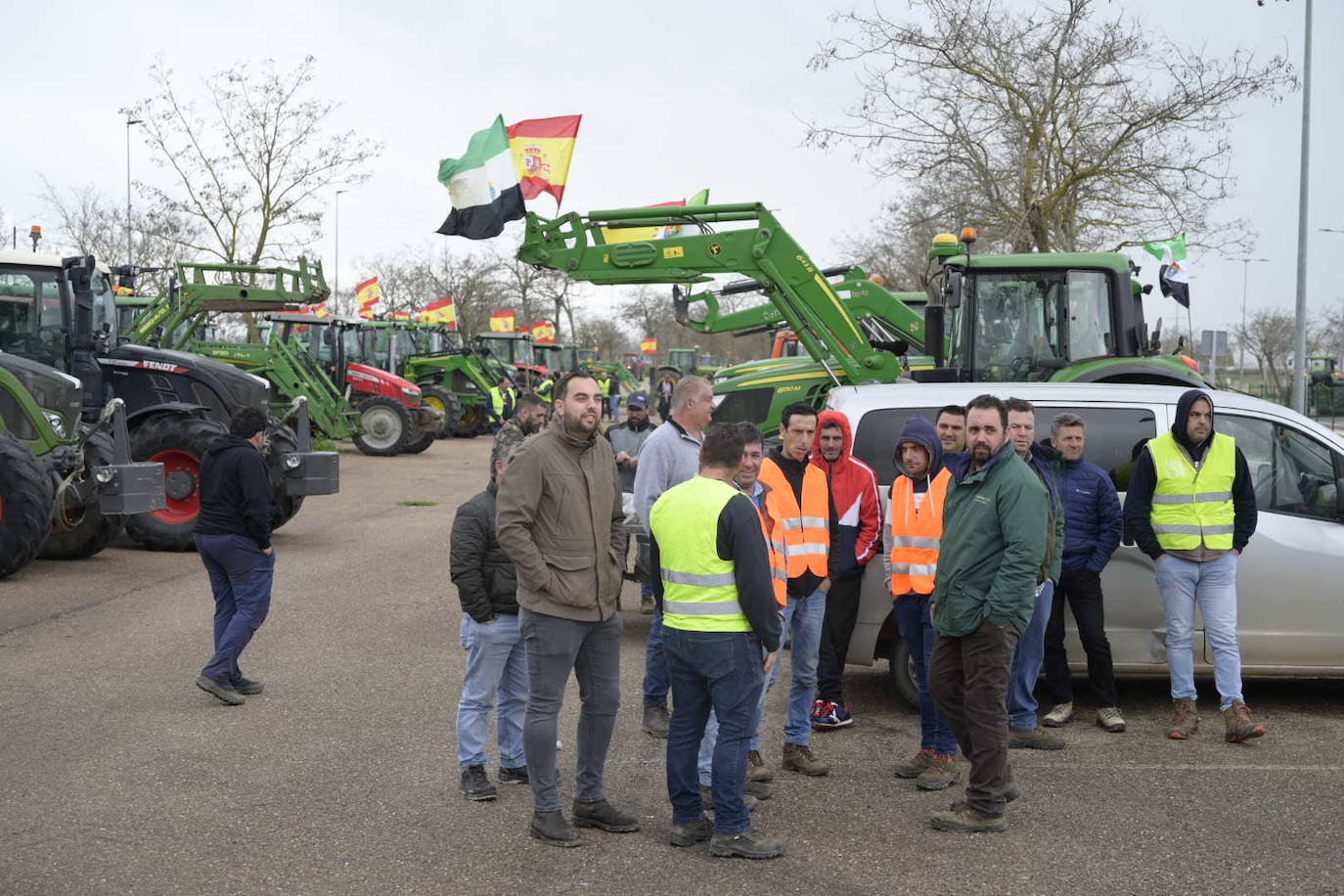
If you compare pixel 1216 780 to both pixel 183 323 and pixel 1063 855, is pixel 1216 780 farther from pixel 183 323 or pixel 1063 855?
pixel 183 323

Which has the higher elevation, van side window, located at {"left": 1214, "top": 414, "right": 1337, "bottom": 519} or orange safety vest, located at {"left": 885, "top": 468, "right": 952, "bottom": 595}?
van side window, located at {"left": 1214, "top": 414, "right": 1337, "bottom": 519}

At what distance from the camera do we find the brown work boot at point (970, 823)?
5.39 meters

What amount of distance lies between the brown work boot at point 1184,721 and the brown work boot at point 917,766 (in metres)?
1.52

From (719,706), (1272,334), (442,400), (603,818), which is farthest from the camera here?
(1272,334)

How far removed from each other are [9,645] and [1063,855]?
22.6ft

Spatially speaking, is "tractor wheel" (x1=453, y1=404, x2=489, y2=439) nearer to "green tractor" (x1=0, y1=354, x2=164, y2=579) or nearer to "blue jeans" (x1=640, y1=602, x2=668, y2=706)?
"green tractor" (x1=0, y1=354, x2=164, y2=579)

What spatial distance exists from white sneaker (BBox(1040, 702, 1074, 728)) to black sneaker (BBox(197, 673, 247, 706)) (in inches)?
169

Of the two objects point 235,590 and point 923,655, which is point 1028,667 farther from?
point 235,590

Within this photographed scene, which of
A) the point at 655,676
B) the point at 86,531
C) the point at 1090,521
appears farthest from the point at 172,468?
the point at 1090,521

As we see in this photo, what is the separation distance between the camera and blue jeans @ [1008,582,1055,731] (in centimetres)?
671

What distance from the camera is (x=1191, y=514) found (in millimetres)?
6754

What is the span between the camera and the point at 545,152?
13211 millimetres

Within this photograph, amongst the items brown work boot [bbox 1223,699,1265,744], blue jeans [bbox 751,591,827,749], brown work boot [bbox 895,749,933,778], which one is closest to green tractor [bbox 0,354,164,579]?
blue jeans [bbox 751,591,827,749]

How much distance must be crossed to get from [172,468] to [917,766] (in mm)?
9526
